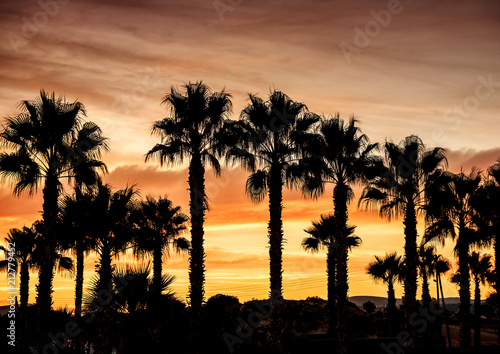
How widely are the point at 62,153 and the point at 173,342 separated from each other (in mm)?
Answer: 11467

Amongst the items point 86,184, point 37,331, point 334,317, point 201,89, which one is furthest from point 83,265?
point 334,317

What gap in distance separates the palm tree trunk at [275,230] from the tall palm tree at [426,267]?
25842 mm

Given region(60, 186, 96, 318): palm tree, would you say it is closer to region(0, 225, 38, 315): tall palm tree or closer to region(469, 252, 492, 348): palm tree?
region(0, 225, 38, 315): tall palm tree

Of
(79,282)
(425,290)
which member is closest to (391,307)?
(425,290)

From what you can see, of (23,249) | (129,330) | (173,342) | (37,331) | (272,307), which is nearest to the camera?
(129,330)

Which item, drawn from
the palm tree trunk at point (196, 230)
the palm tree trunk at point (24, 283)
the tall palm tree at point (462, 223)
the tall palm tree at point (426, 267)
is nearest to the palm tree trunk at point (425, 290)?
the tall palm tree at point (426, 267)

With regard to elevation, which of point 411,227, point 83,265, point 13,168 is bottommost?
point 83,265

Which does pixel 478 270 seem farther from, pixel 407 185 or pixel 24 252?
pixel 24 252

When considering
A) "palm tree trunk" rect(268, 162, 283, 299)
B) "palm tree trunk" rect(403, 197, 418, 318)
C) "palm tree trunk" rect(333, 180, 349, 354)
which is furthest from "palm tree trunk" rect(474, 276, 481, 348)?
"palm tree trunk" rect(268, 162, 283, 299)

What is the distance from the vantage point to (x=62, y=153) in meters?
A: 28.9

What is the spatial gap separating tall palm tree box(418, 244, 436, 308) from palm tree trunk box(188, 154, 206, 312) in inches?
1149

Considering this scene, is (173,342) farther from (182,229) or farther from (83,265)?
(182,229)

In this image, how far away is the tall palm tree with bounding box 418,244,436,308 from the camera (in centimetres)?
5448

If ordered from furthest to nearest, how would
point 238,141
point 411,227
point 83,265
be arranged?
point 83,265 → point 411,227 → point 238,141
